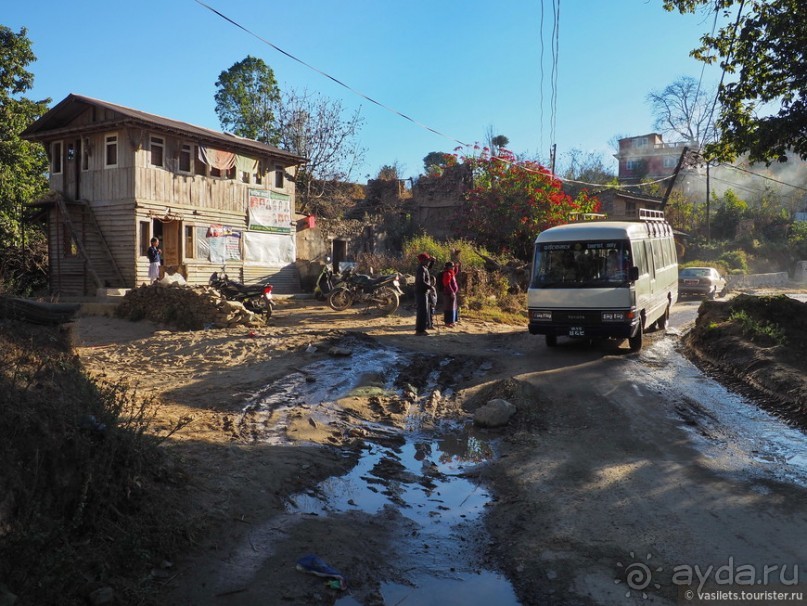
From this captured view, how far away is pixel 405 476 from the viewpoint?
243 inches

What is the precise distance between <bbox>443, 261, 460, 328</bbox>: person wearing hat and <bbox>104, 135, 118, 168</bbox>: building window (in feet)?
38.3

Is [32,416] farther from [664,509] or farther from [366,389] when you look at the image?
[366,389]

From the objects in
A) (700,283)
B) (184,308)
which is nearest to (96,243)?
(184,308)

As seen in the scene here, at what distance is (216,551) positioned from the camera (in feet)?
13.2

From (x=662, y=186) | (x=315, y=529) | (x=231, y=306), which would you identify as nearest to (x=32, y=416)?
(x=315, y=529)

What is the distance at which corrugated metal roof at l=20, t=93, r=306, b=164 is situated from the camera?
62.1 feet

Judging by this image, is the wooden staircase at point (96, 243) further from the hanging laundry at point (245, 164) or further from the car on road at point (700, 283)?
the car on road at point (700, 283)

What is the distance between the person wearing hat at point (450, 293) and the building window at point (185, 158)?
10.7m

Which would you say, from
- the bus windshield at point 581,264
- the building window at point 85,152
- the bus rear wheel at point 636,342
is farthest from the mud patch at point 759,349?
the building window at point 85,152

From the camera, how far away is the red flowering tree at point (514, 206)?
24.3 m

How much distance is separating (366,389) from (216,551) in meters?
5.28

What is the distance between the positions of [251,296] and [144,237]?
5564mm

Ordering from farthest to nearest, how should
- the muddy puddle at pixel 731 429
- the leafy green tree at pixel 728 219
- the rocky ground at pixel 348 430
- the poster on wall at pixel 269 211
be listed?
the leafy green tree at pixel 728 219 → the poster on wall at pixel 269 211 → the muddy puddle at pixel 731 429 → the rocky ground at pixel 348 430

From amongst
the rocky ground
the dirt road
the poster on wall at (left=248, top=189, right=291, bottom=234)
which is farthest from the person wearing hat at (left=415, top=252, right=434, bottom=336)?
the poster on wall at (left=248, top=189, right=291, bottom=234)
